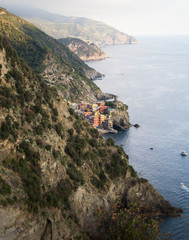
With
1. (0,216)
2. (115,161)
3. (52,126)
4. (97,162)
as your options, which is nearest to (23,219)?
(0,216)

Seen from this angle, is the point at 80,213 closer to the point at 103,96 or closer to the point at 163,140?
the point at 163,140

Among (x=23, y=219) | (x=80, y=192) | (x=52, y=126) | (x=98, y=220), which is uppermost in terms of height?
(x=52, y=126)

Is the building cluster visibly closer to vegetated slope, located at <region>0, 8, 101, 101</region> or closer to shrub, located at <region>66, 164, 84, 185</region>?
vegetated slope, located at <region>0, 8, 101, 101</region>

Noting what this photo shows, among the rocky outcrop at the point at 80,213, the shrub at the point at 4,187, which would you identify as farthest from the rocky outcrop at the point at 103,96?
the shrub at the point at 4,187

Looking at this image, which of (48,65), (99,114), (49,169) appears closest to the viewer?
(49,169)

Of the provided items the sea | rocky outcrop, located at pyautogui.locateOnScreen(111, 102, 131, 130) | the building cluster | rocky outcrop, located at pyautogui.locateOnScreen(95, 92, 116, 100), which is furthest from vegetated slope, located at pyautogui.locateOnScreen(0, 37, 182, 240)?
rocky outcrop, located at pyautogui.locateOnScreen(95, 92, 116, 100)

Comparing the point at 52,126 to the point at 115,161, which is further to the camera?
the point at 115,161

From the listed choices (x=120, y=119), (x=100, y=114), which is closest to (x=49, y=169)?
(x=100, y=114)

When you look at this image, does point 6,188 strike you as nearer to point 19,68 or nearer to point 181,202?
point 19,68
